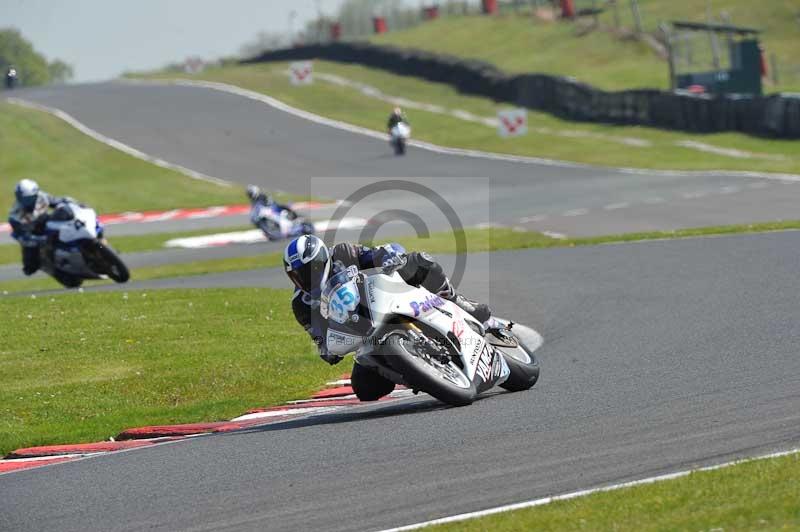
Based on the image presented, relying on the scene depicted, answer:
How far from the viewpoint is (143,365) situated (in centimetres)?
1249

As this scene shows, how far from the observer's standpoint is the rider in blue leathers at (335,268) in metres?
8.97

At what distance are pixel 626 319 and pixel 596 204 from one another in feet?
49.3

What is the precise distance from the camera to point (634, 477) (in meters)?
6.35

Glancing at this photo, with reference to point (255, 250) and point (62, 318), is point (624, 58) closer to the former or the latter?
point (255, 250)

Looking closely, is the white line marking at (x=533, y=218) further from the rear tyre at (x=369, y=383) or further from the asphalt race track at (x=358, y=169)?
the rear tyre at (x=369, y=383)

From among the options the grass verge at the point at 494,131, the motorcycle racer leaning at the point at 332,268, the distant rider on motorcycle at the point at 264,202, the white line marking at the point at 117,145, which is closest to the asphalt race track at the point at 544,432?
the motorcycle racer leaning at the point at 332,268

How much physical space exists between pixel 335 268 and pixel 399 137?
3296 cm

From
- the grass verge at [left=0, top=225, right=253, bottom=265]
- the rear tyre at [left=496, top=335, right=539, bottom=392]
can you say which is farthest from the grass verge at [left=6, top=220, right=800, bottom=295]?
the rear tyre at [left=496, top=335, right=539, bottom=392]

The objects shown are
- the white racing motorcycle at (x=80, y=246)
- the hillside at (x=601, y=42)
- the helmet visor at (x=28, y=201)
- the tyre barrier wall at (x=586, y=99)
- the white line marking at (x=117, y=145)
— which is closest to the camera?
the white racing motorcycle at (x=80, y=246)

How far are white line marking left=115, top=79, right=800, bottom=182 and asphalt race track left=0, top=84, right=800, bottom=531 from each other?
14.0 m

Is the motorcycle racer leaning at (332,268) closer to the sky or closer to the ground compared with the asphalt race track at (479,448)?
closer to the sky

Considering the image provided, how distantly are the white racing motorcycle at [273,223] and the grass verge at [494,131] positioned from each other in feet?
35.8

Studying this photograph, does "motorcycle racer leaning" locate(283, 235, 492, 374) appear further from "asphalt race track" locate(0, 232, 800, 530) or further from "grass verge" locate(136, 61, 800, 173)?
"grass verge" locate(136, 61, 800, 173)

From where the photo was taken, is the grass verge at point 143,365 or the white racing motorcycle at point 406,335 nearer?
the white racing motorcycle at point 406,335
